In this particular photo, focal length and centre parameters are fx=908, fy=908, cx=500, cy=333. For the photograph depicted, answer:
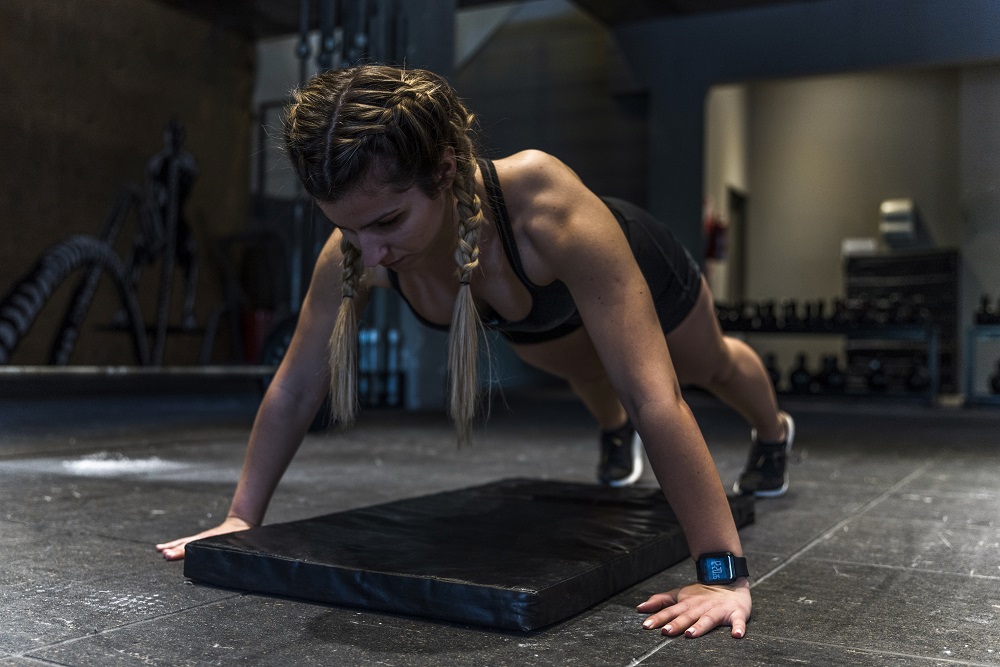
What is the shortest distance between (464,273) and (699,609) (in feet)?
1.65

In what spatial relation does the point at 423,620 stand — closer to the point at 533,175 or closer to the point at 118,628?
the point at 118,628

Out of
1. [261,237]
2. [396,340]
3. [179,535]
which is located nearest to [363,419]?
[396,340]

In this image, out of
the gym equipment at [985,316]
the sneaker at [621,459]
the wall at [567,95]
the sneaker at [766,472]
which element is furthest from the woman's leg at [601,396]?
the wall at [567,95]

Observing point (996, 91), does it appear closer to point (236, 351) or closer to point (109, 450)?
point (236, 351)

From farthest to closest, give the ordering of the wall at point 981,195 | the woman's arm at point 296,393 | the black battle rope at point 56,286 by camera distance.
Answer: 1. the wall at point 981,195
2. the black battle rope at point 56,286
3. the woman's arm at point 296,393

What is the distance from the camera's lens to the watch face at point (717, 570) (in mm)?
1101

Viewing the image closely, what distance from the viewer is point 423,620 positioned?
1.06m

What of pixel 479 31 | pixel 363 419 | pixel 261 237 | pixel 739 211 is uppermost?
pixel 479 31

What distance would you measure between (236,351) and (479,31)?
3190 millimetres

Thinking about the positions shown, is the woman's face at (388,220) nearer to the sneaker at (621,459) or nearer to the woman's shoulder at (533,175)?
the woman's shoulder at (533,175)

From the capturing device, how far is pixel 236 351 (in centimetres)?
477

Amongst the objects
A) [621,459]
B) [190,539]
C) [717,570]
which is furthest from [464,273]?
[621,459]

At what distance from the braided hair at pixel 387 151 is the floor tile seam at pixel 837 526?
49 cm

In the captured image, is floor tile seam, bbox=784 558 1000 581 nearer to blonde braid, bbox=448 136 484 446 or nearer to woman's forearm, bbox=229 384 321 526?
blonde braid, bbox=448 136 484 446
